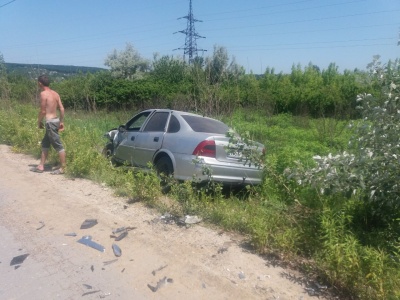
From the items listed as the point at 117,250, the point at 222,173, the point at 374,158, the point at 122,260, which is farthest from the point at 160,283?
the point at 222,173

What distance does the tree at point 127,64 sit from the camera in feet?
125

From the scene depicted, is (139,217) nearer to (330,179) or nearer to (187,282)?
(187,282)

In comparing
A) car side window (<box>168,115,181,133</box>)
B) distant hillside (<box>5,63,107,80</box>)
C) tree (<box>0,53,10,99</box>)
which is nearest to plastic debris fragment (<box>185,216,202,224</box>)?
car side window (<box>168,115,181,133</box>)

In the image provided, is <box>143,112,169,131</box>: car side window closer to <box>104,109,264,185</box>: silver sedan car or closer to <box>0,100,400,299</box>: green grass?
<box>104,109,264,185</box>: silver sedan car

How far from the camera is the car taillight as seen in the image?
6438mm

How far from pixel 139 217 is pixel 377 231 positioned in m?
2.83

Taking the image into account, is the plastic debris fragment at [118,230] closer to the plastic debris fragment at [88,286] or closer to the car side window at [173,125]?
the plastic debris fragment at [88,286]

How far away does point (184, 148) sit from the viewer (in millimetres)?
6645

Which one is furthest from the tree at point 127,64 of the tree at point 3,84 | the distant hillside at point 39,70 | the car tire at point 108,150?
the car tire at point 108,150

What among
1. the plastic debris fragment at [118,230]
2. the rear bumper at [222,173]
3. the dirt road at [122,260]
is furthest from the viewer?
the rear bumper at [222,173]

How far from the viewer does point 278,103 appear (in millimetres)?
27703

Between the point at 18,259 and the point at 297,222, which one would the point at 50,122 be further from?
the point at 297,222

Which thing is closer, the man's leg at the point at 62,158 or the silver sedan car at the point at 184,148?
the silver sedan car at the point at 184,148

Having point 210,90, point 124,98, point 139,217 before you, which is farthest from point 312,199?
point 124,98
